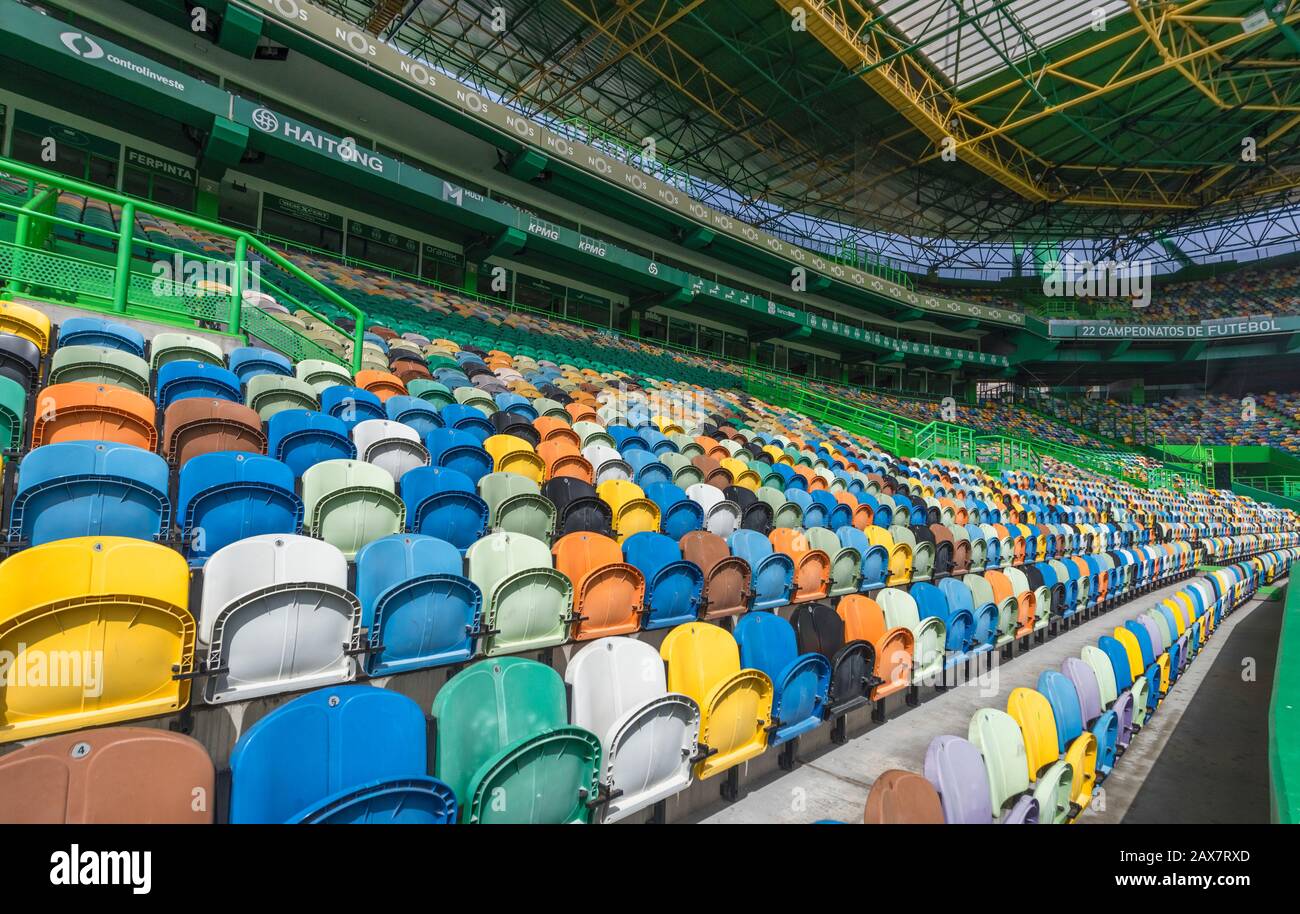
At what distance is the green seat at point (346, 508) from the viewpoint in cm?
346

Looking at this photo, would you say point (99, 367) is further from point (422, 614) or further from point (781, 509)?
point (781, 509)

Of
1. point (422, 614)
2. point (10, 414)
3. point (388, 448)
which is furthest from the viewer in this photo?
point (388, 448)

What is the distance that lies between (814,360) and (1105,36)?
14.5 metres

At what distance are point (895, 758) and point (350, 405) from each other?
4.75 m

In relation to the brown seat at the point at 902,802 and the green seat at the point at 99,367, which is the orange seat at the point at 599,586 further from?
the green seat at the point at 99,367

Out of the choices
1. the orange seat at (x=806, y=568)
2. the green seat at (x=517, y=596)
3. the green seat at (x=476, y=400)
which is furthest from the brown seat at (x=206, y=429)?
the orange seat at (x=806, y=568)

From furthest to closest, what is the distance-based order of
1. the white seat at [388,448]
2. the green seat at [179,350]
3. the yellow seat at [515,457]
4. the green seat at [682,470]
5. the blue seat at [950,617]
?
the green seat at [682,470] → the yellow seat at [515,457] → the green seat at [179,350] → the blue seat at [950,617] → the white seat at [388,448]

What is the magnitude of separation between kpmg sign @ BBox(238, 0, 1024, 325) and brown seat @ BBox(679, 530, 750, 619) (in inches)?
536

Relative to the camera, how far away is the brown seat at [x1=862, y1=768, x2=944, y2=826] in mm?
1780

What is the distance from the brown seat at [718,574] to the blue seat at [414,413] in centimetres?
254

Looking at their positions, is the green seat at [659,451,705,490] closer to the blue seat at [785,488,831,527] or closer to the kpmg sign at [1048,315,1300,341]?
the blue seat at [785,488,831,527]

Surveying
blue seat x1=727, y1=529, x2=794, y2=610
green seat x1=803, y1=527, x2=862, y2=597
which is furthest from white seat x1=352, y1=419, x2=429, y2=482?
green seat x1=803, y1=527, x2=862, y2=597

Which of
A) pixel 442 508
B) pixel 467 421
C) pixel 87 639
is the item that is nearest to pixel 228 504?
pixel 442 508

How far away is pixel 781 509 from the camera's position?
6.14 metres
